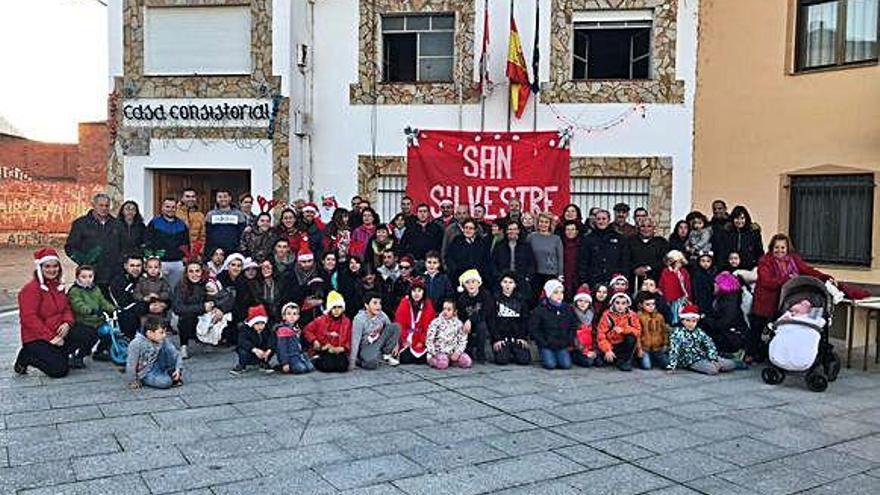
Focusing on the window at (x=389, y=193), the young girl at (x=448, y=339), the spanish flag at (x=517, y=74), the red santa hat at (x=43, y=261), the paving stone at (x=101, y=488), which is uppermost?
the spanish flag at (x=517, y=74)

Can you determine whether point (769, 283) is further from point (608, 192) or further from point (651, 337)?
point (608, 192)

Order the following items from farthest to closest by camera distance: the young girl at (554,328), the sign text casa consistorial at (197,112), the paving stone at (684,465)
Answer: the sign text casa consistorial at (197,112) < the young girl at (554,328) < the paving stone at (684,465)

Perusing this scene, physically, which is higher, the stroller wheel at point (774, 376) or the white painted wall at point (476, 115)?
the white painted wall at point (476, 115)

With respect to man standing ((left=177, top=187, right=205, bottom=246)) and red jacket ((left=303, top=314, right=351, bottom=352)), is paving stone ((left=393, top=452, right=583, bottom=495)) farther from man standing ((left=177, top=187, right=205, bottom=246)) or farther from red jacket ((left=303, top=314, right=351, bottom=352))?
man standing ((left=177, top=187, right=205, bottom=246))

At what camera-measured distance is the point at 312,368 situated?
8.12 metres

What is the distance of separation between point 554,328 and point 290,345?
289 centimetres

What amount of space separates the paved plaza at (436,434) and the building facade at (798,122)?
389cm

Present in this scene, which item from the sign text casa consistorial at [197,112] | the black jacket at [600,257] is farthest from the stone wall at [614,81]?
the sign text casa consistorial at [197,112]

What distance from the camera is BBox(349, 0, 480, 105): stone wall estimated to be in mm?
13305

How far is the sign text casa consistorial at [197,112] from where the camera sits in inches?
523

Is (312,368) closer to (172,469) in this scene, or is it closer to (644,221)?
(172,469)

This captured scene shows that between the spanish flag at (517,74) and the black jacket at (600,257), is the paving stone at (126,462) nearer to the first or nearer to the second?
the black jacket at (600,257)

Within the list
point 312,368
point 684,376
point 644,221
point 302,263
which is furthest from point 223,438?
point 644,221

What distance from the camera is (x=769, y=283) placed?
346 inches
